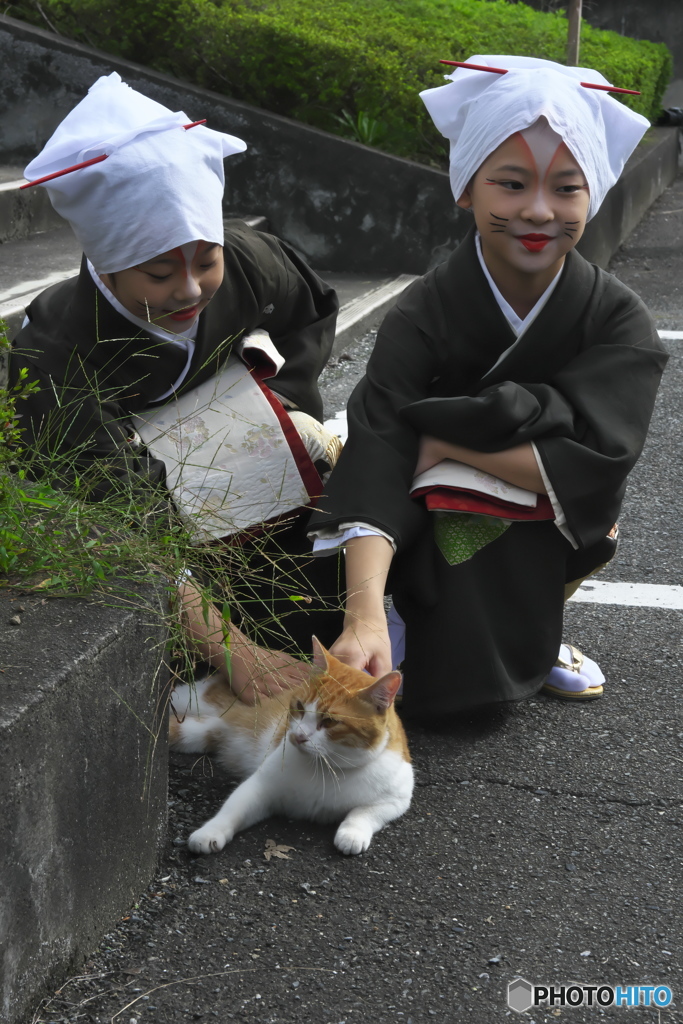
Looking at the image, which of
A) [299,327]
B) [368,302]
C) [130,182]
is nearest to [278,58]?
[368,302]

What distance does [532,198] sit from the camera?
2.34 meters

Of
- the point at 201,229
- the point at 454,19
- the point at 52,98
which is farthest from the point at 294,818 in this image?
the point at 454,19

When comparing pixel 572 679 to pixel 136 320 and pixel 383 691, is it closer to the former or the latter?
pixel 383 691

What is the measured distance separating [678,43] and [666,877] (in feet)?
45.1

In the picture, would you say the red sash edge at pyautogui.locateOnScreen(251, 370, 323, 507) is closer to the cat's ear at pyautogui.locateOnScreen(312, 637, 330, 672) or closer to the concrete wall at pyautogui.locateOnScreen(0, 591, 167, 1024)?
the cat's ear at pyautogui.locateOnScreen(312, 637, 330, 672)

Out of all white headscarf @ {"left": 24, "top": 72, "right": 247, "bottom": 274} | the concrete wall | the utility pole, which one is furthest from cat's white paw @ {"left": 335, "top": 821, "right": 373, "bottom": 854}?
the utility pole

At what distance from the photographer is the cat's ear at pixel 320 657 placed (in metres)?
2.13

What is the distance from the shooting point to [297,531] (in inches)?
108

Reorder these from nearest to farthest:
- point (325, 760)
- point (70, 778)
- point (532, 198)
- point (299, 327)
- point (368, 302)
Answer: point (70, 778)
point (325, 760)
point (532, 198)
point (299, 327)
point (368, 302)

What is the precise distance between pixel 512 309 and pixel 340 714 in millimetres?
1082

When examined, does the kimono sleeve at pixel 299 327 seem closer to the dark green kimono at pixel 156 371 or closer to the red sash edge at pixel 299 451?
the dark green kimono at pixel 156 371

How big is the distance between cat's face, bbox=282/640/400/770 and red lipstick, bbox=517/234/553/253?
3.39 feet

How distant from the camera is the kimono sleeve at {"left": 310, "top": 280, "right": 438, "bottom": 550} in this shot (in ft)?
7.96

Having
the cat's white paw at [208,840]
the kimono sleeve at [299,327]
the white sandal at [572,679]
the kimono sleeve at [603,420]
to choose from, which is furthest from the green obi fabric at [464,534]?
the cat's white paw at [208,840]
